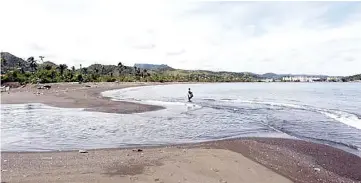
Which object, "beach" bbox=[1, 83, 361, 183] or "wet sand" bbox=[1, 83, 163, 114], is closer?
"beach" bbox=[1, 83, 361, 183]

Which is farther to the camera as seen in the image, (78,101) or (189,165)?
(78,101)

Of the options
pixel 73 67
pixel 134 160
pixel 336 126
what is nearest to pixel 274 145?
pixel 134 160

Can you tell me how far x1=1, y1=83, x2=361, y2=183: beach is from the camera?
9.77m

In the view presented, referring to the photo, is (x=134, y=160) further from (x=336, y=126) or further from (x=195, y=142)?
(x=336, y=126)

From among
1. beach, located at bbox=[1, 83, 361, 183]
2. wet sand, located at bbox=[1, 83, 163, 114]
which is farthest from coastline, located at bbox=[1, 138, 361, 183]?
wet sand, located at bbox=[1, 83, 163, 114]

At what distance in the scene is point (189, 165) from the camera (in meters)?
11.2

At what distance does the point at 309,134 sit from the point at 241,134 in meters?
4.04

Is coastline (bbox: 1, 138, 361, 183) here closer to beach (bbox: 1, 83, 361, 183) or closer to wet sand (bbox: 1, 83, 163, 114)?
beach (bbox: 1, 83, 361, 183)

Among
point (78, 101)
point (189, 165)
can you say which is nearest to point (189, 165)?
point (189, 165)

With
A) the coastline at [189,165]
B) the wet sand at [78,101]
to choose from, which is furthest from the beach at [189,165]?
the wet sand at [78,101]

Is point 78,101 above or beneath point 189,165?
beneath

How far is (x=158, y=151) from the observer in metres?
13.9

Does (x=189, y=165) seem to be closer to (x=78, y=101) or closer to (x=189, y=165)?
(x=189, y=165)

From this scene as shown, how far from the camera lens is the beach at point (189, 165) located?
9773mm
